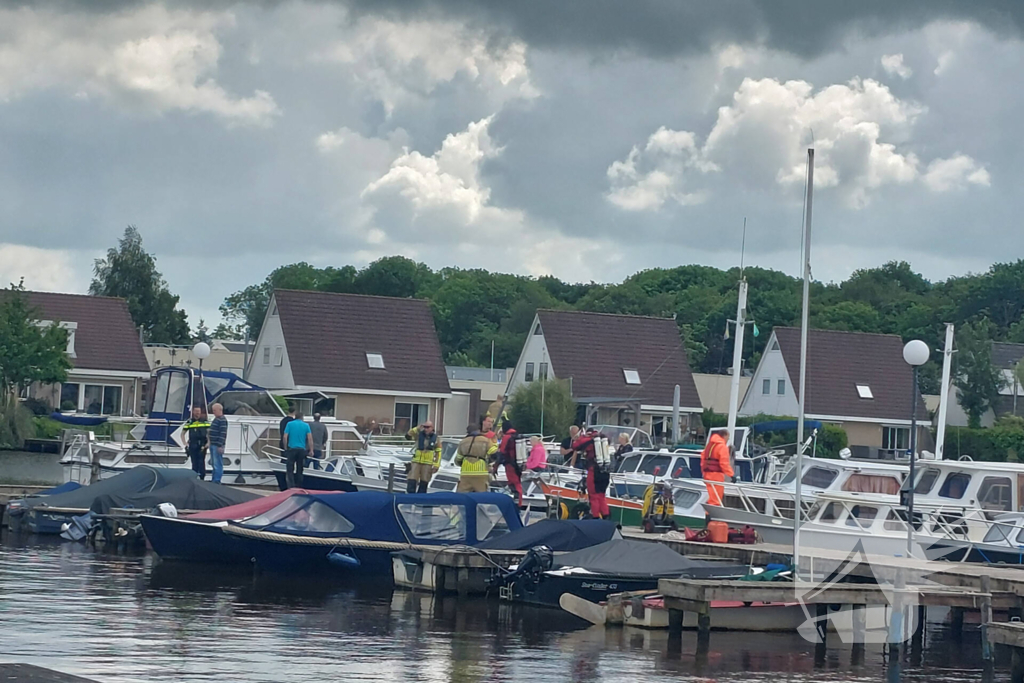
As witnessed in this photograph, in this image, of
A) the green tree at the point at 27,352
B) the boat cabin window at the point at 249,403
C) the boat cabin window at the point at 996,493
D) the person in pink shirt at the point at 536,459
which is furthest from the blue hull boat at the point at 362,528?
the green tree at the point at 27,352

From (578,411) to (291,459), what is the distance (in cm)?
3359

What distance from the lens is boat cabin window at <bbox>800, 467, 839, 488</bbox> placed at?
29.1 m

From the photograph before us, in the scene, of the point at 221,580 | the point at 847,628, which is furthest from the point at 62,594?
the point at 847,628

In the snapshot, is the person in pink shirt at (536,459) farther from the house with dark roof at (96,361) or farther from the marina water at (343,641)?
the house with dark roof at (96,361)

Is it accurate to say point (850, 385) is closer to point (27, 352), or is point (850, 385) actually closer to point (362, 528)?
point (27, 352)

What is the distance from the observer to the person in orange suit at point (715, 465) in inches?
1089

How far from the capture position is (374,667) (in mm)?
16109

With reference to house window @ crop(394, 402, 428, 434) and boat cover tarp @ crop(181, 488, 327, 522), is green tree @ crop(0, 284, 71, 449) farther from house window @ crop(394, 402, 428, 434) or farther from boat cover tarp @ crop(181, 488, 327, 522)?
boat cover tarp @ crop(181, 488, 327, 522)

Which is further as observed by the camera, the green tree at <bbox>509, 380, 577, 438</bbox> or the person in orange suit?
the green tree at <bbox>509, 380, 577, 438</bbox>

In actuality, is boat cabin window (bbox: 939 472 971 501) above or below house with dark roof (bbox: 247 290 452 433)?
below

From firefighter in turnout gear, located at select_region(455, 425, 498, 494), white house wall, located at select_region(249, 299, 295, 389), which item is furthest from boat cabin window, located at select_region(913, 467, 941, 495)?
white house wall, located at select_region(249, 299, 295, 389)

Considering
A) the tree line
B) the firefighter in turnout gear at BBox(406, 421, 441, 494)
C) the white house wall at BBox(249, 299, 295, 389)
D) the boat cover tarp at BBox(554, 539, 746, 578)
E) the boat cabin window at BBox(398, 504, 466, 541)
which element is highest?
the tree line

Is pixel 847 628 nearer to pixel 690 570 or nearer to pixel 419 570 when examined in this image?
pixel 690 570

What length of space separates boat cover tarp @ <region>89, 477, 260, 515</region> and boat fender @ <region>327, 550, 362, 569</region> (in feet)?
13.7
